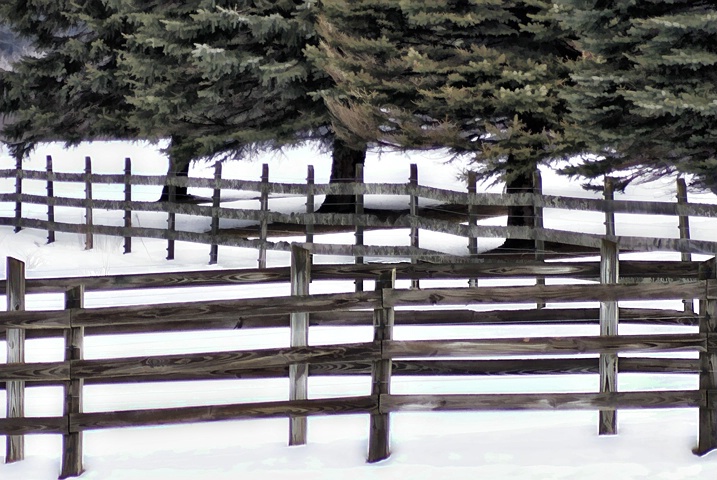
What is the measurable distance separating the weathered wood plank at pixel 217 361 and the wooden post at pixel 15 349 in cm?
57

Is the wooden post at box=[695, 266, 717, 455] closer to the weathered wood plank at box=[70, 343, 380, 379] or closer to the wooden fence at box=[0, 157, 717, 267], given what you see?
the weathered wood plank at box=[70, 343, 380, 379]

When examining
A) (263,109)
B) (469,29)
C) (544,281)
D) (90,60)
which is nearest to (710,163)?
(544,281)

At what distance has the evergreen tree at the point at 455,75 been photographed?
18.0 meters

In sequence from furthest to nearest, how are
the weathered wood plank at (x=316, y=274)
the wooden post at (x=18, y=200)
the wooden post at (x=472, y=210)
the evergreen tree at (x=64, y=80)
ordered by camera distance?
the evergreen tree at (x=64, y=80) < the wooden post at (x=18, y=200) < the wooden post at (x=472, y=210) < the weathered wood plank at (x=316, y=274)

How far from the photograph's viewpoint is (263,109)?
928 inches

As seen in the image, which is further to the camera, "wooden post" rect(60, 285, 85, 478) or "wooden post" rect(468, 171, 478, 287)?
"wooden post" rect(468, 171, 478, 287)

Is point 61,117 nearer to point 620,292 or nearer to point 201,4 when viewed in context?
point 201,4

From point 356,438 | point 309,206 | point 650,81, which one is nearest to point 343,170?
point 309,206

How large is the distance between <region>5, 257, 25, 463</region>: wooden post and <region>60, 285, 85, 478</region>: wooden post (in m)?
0.38

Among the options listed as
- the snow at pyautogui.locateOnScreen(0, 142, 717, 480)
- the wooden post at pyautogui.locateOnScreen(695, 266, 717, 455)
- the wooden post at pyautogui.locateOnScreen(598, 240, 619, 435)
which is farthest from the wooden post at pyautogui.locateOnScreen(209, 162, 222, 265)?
the wooden post at pyautogui.locateOnScreen(695, 266, 717, 455)

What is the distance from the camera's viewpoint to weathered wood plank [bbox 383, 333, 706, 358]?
760cm

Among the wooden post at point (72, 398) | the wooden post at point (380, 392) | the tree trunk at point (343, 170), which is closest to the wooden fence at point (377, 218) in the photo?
the tree trunk at point (343, 170)

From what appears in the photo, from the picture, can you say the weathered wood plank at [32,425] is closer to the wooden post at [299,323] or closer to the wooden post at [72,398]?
the wooden post at [72,398]

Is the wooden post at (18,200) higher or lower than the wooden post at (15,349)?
higher
